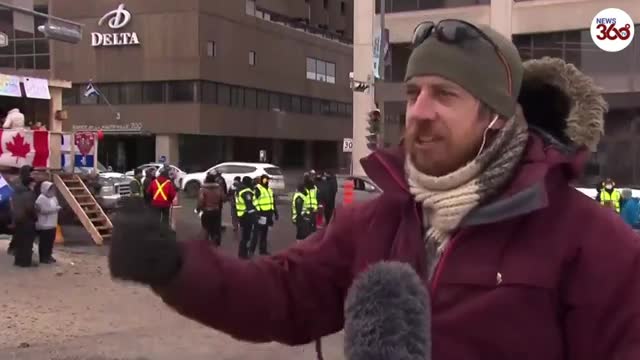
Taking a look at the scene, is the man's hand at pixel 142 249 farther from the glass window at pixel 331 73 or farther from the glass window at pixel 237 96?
the glass window at pixel 331 73

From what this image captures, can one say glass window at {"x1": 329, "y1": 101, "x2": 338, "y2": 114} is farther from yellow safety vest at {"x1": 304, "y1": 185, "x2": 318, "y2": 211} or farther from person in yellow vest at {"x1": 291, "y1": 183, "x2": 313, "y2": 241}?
person in yellow vest at {"x1": 291, "y1": 183, "x2": 313, "y2": 241}

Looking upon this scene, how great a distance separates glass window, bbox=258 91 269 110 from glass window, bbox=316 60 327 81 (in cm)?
773

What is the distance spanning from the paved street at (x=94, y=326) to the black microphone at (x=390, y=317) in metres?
3.69

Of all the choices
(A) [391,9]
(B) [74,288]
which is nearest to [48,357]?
(B) [74,288]

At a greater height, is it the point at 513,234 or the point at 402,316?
the point at 513,234

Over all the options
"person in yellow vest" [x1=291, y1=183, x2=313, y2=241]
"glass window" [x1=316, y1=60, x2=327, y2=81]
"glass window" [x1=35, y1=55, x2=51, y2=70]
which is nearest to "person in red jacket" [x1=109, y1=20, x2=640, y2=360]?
"person in yellow vest" [x1=291, y1=183, x2=313, y2=241]

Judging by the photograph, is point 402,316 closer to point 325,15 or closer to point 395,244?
point 395,244

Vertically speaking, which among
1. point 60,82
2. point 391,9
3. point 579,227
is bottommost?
point 579,227

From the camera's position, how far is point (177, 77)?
166 ft

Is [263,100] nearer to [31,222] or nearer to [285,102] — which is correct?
[285,102]

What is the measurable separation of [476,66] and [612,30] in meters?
24.4

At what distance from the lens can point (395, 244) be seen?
2.01m

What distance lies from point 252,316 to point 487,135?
0.75 m

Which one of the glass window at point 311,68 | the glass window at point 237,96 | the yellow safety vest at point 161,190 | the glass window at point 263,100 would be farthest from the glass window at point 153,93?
the yellow safety vest at point 161,190
